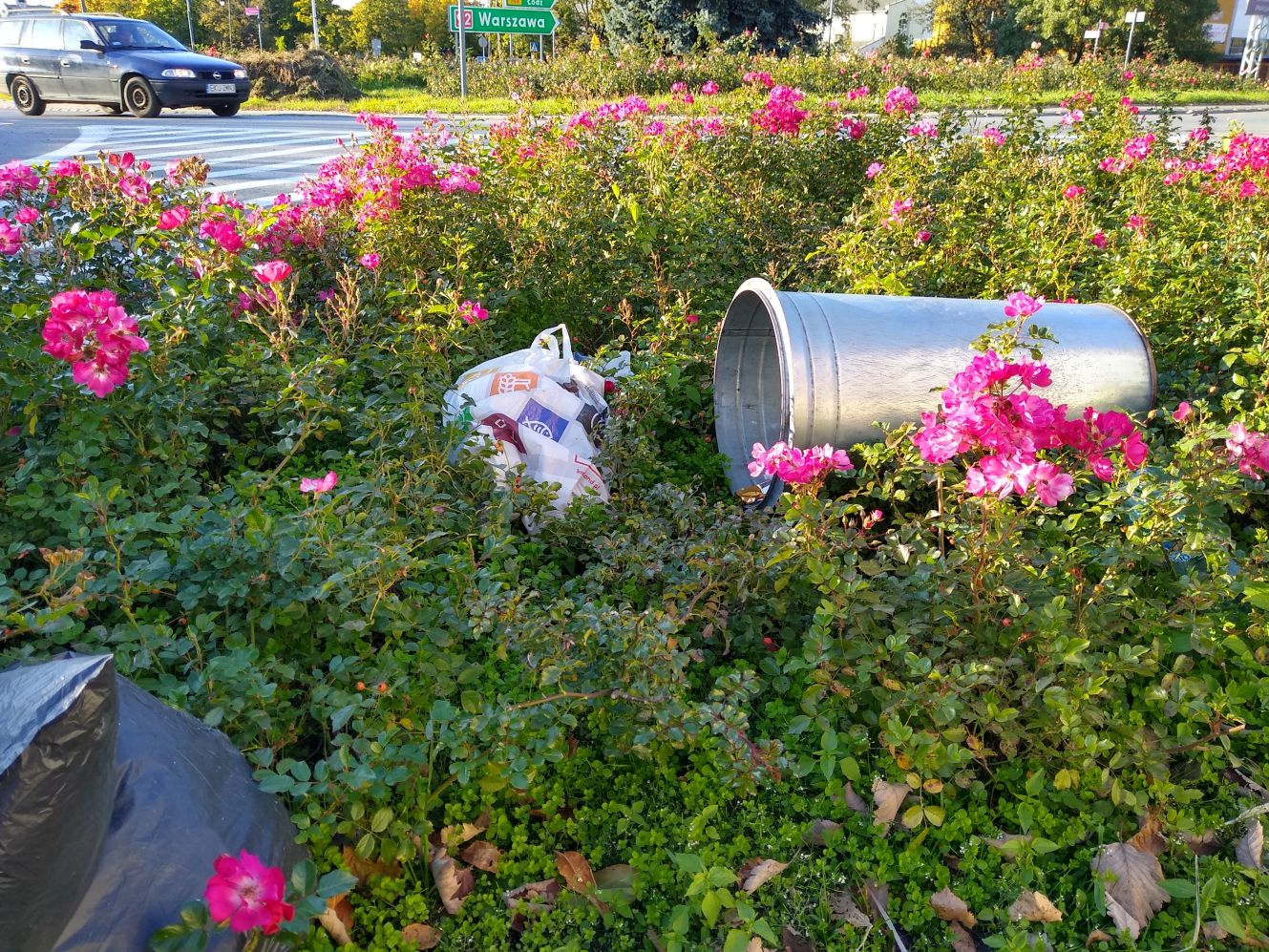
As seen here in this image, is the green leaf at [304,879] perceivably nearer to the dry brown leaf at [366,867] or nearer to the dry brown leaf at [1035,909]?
the dry brown leaf at [366,867]

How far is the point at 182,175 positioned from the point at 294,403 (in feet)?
4.94

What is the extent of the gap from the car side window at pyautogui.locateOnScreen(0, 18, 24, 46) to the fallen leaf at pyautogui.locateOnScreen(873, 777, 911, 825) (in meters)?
18.2

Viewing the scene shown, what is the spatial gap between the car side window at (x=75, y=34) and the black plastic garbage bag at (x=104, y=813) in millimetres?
16444

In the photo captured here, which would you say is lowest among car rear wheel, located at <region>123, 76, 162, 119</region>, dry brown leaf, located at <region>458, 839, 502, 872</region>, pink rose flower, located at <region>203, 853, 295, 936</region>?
dry brown leaf, located at <region>458, 839, 502, 872</region>

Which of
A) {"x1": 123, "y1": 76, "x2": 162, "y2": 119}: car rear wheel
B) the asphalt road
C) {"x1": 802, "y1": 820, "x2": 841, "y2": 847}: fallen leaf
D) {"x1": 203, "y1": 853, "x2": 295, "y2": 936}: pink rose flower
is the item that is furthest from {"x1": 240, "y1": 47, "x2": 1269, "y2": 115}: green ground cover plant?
{"x1": 203, "y1": 853, "x2": 295, "y2": 936}: pink rose flower

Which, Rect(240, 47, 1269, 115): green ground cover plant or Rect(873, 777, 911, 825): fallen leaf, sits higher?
Rect(240, 47, 1269, 115): green ground cover plant

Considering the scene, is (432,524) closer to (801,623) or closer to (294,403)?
(294,403)

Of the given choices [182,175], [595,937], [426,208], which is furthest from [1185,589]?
[182,175]

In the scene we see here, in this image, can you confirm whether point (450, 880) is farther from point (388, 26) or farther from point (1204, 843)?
point (388, 26)

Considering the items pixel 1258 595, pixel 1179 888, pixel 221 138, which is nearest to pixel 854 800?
pixel 1179 888

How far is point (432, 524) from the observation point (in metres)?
2.33

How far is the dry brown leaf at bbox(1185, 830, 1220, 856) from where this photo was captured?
6.20ft

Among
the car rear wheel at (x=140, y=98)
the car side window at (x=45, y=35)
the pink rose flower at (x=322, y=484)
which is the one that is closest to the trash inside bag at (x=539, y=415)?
the pink rose flower at (x=322, y=484)

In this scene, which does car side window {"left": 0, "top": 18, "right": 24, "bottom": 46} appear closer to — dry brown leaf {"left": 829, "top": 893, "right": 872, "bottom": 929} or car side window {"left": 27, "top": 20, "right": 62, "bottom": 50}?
car side window {"left": 27, "top": 20, "right": 62, "bottom": 50}
